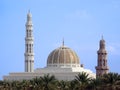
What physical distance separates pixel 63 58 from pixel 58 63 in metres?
1.62

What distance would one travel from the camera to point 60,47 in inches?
6004

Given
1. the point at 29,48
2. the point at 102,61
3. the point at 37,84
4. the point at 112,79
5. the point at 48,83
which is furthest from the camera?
the point at 29,48

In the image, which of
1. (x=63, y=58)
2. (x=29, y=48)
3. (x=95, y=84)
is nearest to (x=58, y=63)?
(x=63, y=58)

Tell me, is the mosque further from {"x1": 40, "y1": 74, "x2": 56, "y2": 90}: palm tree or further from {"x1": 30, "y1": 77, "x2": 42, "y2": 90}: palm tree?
{"x1": 40, "y1": 74, "x2": 56, "y2": 90}: palm tree

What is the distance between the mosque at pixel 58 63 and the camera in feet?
454

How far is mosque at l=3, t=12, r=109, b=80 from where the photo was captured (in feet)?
454

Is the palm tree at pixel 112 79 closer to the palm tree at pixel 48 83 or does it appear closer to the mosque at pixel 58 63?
the palm tree at pixel 48 83

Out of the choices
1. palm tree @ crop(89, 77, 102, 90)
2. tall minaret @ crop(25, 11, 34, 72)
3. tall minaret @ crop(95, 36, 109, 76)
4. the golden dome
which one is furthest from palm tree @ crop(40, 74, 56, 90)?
tall minaret @ crop(25, 11, 34, 72)

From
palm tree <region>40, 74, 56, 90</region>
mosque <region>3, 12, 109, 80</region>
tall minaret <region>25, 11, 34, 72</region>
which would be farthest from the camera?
tall minaret <region>25, 11, 34, 72</region>

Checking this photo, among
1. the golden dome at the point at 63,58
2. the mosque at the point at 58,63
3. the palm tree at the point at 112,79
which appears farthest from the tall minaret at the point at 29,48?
the palm tree at the point at 112,79

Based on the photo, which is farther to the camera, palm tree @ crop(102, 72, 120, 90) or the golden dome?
the golden dome

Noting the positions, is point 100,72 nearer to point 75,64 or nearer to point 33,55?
point 75,64

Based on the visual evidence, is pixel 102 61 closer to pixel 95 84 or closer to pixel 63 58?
pixel 63 58

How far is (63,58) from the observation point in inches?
5837
